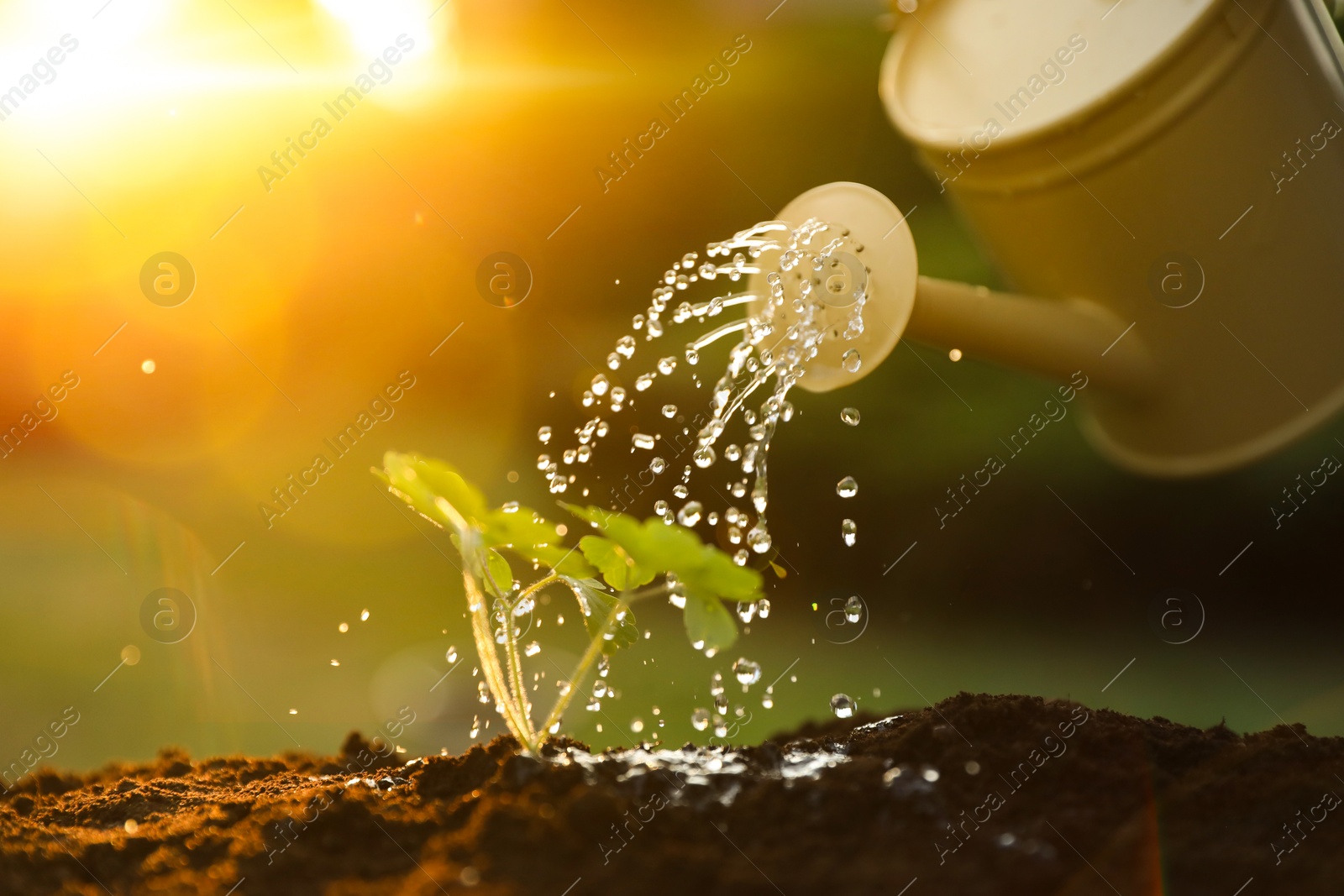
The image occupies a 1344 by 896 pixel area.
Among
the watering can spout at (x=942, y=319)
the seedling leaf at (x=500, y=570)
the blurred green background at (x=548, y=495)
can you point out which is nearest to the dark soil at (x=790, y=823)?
the seedling leaf at (x=500, y=570)

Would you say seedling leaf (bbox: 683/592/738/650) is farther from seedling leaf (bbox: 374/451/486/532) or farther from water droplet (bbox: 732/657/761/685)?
seedling leaf (bbox: 374/451/486/532)

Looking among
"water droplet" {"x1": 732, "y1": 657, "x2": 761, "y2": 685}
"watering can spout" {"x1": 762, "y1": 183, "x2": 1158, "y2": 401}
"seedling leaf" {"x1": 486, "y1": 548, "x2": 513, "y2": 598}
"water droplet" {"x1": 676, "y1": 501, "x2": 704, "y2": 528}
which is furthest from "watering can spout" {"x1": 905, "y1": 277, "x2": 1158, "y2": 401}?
"seedling leaf" {"x1": 486, "y1": 548, "x2": 513, "y2": 598}

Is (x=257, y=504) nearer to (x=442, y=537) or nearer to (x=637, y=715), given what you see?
(x=442, y=537)

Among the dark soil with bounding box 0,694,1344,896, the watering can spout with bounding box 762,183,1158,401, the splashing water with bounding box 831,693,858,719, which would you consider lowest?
the splashing water with bounding box 831,693,858,719

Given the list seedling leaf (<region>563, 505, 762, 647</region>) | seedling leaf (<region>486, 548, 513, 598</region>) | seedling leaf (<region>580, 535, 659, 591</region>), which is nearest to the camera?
seedling leaf (<region>563, 505, 762, 647</region>)

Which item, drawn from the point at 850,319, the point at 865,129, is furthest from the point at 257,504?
the point at 865,129

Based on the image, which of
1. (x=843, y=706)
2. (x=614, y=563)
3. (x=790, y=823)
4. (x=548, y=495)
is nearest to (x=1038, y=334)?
(x=843, y=706)
